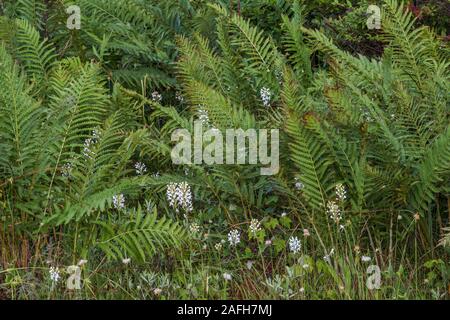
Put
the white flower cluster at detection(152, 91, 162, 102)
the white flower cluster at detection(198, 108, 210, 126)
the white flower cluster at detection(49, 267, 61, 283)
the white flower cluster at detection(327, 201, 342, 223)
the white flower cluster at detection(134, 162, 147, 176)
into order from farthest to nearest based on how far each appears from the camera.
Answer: the white flower cluster at detection(152, 91, 162, 102)
the white flower cluster at detection(134, 162, 147, 176)
the white flower cluster at detection(198, 108, 210, 126)
the white flower cluster at detection(327, 201, 342, 223)
the white flower cluster at detection(49, 267, 61, 283)

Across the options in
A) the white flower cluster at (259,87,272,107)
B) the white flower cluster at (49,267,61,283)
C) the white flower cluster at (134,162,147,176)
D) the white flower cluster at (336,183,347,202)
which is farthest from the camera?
the white flower cluster at (259,87,272,107)

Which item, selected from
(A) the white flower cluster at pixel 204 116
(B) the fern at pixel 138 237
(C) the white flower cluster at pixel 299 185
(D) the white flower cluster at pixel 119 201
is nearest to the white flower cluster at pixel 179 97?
(A) the white flower cluster at pixel 204 116

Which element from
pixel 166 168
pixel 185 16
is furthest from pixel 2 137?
pixel 185 16

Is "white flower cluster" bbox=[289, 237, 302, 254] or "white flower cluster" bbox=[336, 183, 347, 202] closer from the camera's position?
"white flower cluster" bbox=[289, 237, 302, 254]

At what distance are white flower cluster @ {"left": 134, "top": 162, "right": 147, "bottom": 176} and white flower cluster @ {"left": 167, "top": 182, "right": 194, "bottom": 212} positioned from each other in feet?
1.81

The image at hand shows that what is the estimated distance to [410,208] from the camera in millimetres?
4926

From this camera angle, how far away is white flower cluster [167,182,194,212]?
492 cm

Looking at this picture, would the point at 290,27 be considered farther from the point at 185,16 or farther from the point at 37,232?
the point at 37,232

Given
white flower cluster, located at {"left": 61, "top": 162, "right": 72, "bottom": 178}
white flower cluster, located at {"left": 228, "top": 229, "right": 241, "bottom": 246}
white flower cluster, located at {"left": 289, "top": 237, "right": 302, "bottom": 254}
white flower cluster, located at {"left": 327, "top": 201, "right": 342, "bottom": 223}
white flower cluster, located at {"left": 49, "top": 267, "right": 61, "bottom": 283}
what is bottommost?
white flower cluster, located at {"left": 49, "top": 267, "right": 61, "bottom": 283}

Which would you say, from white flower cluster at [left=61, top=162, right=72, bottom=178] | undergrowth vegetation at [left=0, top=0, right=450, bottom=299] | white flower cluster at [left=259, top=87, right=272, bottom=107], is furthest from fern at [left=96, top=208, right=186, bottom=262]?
white flower cluster at [left=259, top=87, right=272, bottom=107]

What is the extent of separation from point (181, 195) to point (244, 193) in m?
0.38

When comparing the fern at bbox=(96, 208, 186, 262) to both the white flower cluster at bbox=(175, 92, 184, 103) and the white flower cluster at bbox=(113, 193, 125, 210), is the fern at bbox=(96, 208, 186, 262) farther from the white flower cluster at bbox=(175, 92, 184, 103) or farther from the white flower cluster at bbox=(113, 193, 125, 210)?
the white flower cluster at bbox=(175, 92, 184, 103)

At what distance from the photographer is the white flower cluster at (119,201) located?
495cm

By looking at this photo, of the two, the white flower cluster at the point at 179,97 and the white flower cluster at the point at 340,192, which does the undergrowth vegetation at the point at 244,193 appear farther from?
the white flower cluster at the point at 179,97
